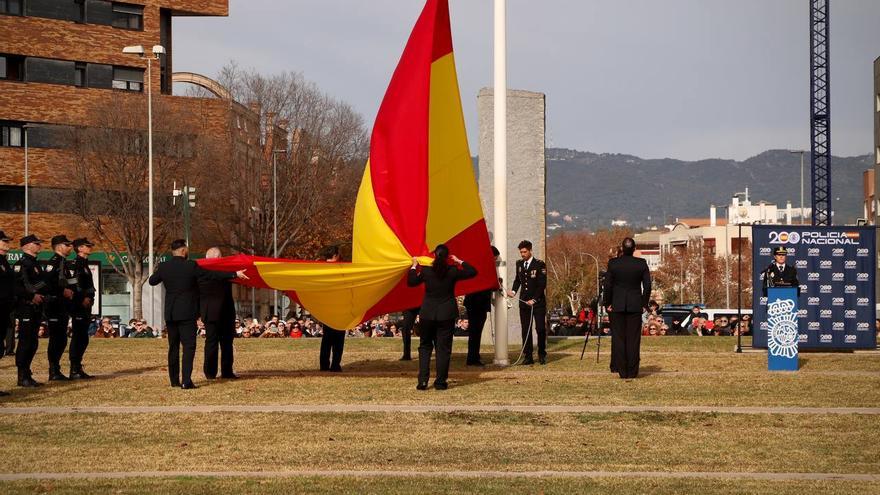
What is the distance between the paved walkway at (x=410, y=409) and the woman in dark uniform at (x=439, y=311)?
→ 207cm

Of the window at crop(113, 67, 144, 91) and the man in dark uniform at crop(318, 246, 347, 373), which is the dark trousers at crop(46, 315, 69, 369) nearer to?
the man in dark uniform at crop(318, 246, 347, 373)

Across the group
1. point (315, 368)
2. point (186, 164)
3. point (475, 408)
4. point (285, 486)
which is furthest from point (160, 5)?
point (285, 486)

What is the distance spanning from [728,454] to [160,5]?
200ft

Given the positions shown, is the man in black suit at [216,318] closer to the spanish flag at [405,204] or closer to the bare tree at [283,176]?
the spanish flag at [405,204]

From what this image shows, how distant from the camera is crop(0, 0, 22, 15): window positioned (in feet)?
207

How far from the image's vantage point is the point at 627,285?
61.0 feet

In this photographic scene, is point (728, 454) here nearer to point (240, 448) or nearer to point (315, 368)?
point (240, 448)

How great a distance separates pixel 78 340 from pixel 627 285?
8.00 m

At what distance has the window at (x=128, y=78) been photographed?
67000 mm

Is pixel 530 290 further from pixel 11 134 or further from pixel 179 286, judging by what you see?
pixel 11 134

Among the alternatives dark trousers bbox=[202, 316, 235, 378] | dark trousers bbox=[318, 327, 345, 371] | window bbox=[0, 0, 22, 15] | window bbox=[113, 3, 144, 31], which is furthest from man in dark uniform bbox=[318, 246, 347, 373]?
window bbox=[113, 3, 144, 31]

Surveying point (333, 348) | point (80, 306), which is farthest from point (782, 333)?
point (80, 306)

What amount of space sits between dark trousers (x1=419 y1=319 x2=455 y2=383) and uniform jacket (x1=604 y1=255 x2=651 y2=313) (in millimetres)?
2755

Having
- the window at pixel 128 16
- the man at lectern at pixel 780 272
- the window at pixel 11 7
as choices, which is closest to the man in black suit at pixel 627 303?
the man at lectern at pixel 780 272
